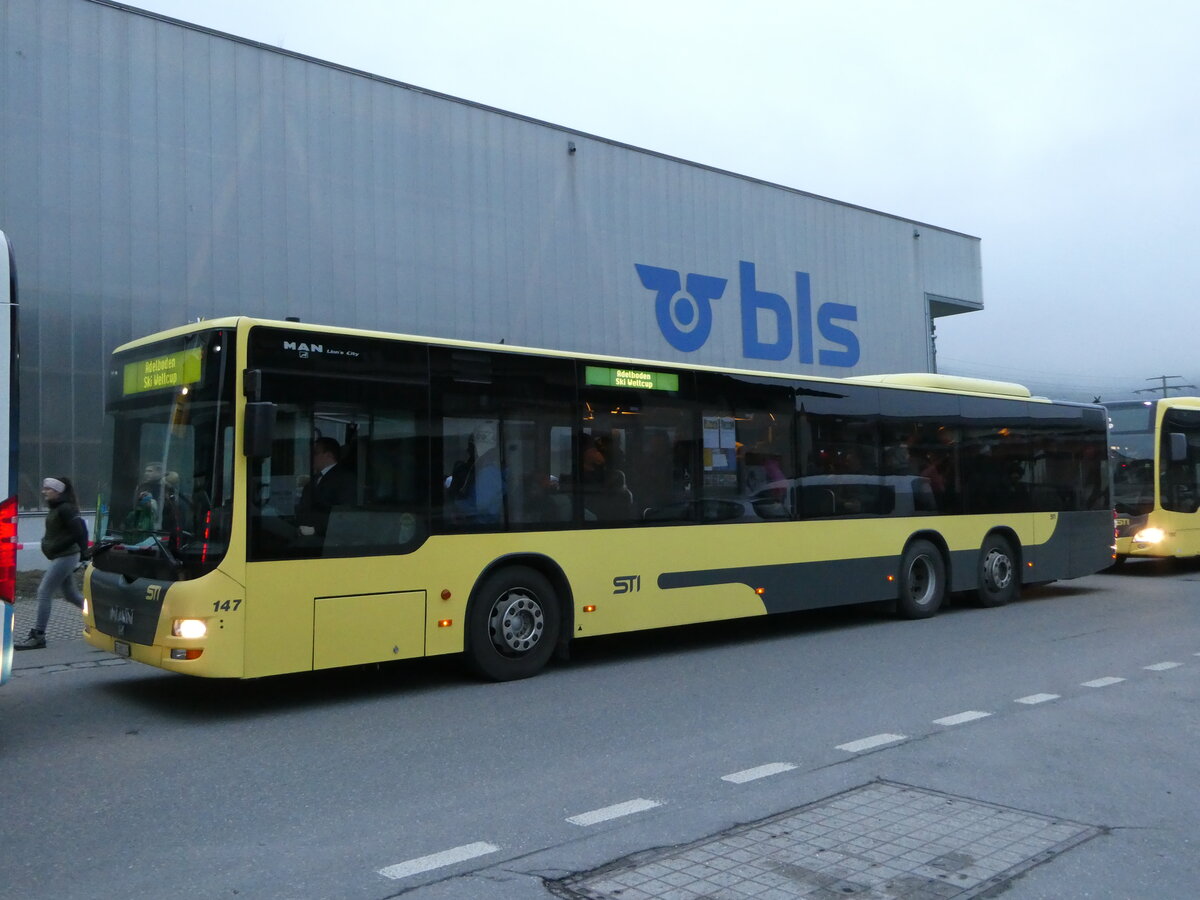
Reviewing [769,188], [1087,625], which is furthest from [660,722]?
[769,188]

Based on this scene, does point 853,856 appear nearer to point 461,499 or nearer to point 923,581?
point 461,499

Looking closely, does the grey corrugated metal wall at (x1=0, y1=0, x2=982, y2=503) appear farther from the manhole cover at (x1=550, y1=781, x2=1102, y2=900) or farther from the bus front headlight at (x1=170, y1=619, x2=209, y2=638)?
the manhole cover at (x1=550, y1=781, x2=1102, y2=900)

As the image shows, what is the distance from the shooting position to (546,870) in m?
4.57

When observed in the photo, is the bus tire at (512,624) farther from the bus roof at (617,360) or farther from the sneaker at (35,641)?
the sneaker at (35,641)

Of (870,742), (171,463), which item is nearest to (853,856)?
(870,742)

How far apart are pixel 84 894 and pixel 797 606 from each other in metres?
8.38

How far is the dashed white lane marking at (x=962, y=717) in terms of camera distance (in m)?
7.42

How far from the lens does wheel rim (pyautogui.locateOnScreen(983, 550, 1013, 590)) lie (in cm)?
1429

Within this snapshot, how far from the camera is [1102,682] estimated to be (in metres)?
8.90

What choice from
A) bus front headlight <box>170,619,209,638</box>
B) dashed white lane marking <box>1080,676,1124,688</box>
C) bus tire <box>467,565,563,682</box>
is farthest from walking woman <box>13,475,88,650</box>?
dashed white lane marking <box>1080,676,1124,688</box>

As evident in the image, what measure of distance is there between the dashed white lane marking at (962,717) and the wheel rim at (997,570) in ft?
22.6

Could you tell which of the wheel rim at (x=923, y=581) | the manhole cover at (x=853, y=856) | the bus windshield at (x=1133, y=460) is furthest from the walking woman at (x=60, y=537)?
the bus windshield at (x=1133, y=460)

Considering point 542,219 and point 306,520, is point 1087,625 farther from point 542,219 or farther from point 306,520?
point 542,219

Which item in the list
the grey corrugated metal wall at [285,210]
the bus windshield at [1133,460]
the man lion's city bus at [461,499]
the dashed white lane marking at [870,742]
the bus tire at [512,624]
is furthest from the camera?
the bus windshield at [1133,460]
